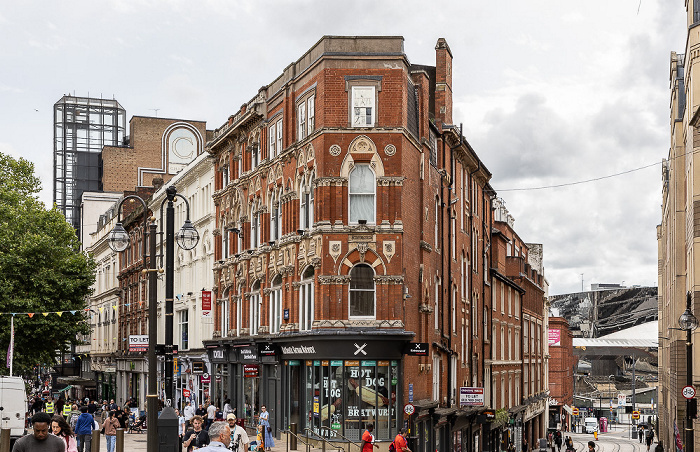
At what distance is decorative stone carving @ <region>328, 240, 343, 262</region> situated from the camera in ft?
124

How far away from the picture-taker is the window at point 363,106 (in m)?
37.8

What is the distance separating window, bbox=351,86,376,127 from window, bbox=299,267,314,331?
6.44 m

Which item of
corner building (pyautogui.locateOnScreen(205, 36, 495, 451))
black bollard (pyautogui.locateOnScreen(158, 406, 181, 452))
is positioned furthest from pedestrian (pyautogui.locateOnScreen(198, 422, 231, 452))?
corner building (pyautogui.locateOnScreen(205, 36, 495, 451))

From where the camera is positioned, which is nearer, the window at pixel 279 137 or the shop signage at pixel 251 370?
the window at pixel 279 137

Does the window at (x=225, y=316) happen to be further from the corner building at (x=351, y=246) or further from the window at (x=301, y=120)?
the window at (x=301, y=120)

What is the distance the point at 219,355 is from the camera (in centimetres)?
5231

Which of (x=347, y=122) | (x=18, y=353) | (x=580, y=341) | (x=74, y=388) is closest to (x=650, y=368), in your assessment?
(x=580, y=341)

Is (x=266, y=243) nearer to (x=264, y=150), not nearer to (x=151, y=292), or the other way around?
(x=264, y=150)

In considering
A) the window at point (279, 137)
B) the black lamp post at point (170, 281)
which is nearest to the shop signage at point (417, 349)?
the window at point (279, 137)

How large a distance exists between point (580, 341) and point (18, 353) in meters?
123

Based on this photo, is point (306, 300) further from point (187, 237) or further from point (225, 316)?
point (187, 237)

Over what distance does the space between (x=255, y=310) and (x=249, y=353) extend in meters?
2.14

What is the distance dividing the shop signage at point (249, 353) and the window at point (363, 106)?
13785 mm

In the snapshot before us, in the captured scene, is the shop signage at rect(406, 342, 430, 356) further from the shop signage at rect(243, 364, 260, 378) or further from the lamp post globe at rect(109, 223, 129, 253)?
the lamp post globe at rect(109, 223, 129, 253)
